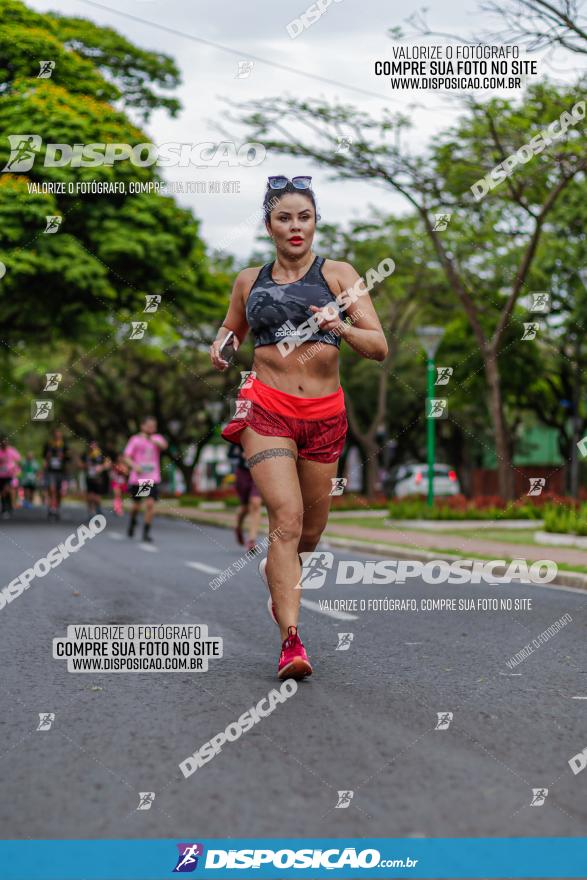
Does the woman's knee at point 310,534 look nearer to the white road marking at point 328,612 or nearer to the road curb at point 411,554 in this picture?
the white road marking at point 328,612

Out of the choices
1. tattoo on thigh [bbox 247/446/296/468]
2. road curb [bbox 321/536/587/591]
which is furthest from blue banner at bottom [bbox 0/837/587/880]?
road curb [bbox 321/536/587/591]

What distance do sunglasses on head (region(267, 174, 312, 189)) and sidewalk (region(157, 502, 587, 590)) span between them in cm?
612

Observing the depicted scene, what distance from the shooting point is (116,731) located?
438 centimetres

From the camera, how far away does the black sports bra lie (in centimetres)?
533

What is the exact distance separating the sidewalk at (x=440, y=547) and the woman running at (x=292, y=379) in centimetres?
575

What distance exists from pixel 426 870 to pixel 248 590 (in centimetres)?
664

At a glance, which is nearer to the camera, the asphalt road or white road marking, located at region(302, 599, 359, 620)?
the asphalt road

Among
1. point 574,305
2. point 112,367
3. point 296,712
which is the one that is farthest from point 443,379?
point 112,367

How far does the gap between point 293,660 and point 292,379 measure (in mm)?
1212

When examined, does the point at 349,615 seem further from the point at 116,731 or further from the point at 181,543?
the point at 181,543
